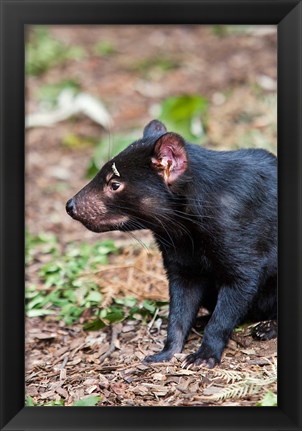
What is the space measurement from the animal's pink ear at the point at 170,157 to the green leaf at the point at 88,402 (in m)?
1.52

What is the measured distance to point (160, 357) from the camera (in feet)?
20.3

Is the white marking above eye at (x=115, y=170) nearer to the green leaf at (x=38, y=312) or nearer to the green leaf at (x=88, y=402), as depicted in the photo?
the green leaf at (x=88, y=402)

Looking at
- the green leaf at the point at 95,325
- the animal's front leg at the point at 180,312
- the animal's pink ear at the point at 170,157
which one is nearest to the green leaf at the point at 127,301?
the green leaf at the point at 95,325

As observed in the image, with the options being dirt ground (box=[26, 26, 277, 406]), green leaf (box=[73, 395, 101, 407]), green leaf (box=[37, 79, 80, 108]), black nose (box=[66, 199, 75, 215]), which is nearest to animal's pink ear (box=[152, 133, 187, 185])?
black nose (box=[66, 199, 75, 215])

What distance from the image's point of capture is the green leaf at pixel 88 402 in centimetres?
539

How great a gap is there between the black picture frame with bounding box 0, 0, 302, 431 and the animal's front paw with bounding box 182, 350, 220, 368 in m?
0.80

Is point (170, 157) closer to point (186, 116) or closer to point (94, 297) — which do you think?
point (94, 297)

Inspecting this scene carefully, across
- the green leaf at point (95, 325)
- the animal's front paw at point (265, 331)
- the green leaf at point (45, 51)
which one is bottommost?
the green leaf at point (95, 325)

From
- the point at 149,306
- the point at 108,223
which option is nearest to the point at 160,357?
the point at 149,306

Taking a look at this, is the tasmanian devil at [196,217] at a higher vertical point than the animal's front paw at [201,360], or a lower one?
higher

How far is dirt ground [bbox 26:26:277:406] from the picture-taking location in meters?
5.74
